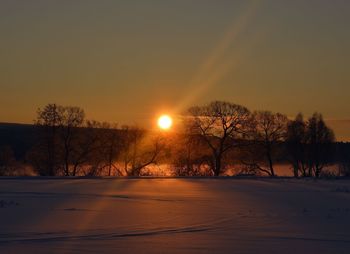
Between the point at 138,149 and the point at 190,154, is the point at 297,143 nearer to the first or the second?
the point at 190,154

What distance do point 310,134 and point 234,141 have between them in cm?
1270

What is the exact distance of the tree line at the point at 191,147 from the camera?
192 feet

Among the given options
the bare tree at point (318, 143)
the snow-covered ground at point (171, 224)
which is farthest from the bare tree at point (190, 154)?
the snow-covered ground at point (171, 224)

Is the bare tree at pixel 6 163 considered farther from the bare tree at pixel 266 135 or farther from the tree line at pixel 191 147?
the bare tree at pixel 266 135

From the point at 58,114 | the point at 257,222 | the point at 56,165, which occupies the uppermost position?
the point at 58,114

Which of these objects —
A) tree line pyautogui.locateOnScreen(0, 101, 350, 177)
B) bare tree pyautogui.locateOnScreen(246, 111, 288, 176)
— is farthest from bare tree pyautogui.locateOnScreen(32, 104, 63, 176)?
bare tree pyautogui.locateOnScreen(246, 111, 288, 176)

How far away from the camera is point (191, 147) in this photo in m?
63.8

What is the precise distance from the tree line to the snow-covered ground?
112ft

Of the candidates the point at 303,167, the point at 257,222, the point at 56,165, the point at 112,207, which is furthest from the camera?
the point at 303,167

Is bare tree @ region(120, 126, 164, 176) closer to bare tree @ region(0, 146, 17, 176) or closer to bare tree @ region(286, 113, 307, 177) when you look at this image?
bare tree @ region(0, 146, 17, 176)

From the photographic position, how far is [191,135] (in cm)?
6334

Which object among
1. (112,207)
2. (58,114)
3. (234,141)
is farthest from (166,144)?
(112,207)

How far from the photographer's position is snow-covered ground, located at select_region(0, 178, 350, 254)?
1195cm

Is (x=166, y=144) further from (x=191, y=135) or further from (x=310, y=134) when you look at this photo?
(x=310, y=134)
